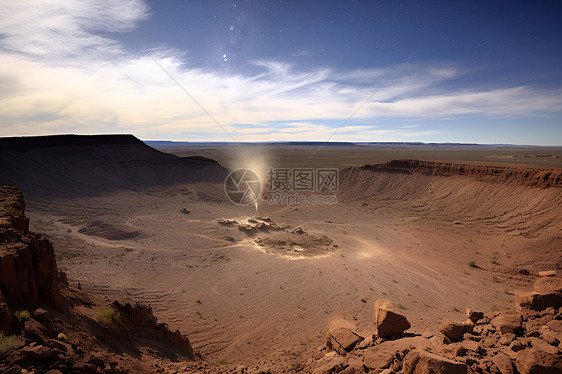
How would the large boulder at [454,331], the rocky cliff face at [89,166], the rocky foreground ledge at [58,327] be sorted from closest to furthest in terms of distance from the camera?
the rocky foreground ledge at [58,327], the large boulder at [454,331], the rocky cliff face at [89,166]

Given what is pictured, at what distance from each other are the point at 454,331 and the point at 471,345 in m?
0.69

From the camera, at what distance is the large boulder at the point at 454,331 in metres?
6.11

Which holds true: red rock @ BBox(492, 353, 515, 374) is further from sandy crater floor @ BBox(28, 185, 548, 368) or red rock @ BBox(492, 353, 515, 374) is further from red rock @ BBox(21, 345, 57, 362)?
red rock @ BBox(21, 345, 57, 362)

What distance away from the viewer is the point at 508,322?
5.98 metres

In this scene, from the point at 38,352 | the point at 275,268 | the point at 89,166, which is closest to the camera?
the point at 38,352

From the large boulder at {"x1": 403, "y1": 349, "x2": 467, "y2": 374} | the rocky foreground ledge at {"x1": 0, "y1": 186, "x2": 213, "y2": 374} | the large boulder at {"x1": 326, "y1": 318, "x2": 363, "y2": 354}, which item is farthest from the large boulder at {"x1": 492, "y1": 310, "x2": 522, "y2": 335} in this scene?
the rocky foreground ledge at {"x1": 0, "y1": 186, "x2": 213, "y2": 374}

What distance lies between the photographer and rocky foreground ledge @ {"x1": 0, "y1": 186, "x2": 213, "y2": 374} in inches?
160

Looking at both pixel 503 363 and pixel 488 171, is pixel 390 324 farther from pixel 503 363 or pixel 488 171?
pixel 488 171

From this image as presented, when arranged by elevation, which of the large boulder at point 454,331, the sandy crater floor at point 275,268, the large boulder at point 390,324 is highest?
the large boulder at point 454,331

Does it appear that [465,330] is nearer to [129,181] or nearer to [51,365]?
[51,365]

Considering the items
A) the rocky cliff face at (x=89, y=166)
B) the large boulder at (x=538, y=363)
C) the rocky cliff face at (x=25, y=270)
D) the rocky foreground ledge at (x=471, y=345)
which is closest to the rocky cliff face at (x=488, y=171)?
the rocky foreground ledge at (x=471, y=345)

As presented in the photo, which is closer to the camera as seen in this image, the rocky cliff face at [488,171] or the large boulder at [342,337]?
the large boulder at [342,337]

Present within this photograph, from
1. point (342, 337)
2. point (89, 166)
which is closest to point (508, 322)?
point (342, 337)

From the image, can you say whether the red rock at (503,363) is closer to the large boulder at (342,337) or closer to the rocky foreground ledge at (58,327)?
the large boulder at (342,337)
